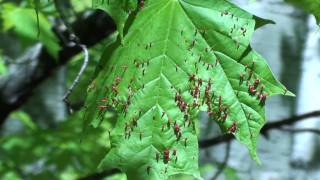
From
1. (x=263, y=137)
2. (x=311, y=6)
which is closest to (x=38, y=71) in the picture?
(x=263, y=137)

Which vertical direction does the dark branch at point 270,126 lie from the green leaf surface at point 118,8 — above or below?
below

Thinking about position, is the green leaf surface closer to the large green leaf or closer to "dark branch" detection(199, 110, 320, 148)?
the large green leaf

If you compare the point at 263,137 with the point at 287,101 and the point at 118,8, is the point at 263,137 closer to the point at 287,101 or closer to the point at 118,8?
the point at 287,101

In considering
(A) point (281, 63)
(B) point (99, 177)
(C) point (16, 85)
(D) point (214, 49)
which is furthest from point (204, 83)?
(A) point (281, 63)

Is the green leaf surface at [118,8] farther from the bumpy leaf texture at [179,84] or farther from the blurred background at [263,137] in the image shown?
→ the blurred background at [263,137]

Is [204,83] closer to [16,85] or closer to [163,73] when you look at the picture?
[163,73]

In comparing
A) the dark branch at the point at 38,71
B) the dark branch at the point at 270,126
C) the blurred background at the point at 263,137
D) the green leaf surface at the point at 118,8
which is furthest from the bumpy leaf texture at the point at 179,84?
the blurred background at the point at 263,137

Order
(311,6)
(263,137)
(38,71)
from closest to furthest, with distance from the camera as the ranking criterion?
(311,6) → (38,71) → (263,137)

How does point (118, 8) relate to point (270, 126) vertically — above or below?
above
